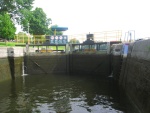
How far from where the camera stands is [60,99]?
41.6 ft

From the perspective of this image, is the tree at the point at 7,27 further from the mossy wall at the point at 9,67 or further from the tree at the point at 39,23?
the tree at the point at 39,23

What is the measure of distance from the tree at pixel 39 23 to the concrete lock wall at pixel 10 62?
34.1m

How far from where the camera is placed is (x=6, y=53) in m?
20.0

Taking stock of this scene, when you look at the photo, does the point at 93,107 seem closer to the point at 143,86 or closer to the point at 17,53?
the point at 143,86

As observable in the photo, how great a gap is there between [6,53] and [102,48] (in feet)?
31.1

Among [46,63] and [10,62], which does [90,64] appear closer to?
[46,63]

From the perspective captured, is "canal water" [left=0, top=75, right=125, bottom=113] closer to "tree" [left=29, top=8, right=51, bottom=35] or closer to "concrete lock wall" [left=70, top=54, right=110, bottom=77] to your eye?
"concrete lock wall" [left=70, top=54, right=110, bottom=77]

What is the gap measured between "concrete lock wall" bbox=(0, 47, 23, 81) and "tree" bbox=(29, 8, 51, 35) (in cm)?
3405

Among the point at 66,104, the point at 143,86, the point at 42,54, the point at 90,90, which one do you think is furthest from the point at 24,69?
the point at 143,86

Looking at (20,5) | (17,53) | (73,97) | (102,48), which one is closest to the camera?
(73,97)

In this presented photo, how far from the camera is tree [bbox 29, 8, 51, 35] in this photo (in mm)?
56688

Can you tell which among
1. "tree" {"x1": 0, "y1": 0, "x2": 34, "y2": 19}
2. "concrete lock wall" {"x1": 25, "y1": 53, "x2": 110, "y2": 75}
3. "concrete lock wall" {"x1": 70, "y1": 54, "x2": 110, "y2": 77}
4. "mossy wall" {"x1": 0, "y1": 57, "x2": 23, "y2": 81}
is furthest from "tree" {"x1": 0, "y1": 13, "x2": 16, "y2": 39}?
"concrete lock wall" {"x1": 70, "y1": 54, "x2": 110, "y2": 77}

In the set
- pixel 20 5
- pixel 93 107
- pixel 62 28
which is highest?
pixel 20 5

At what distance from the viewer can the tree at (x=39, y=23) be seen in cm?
5669
